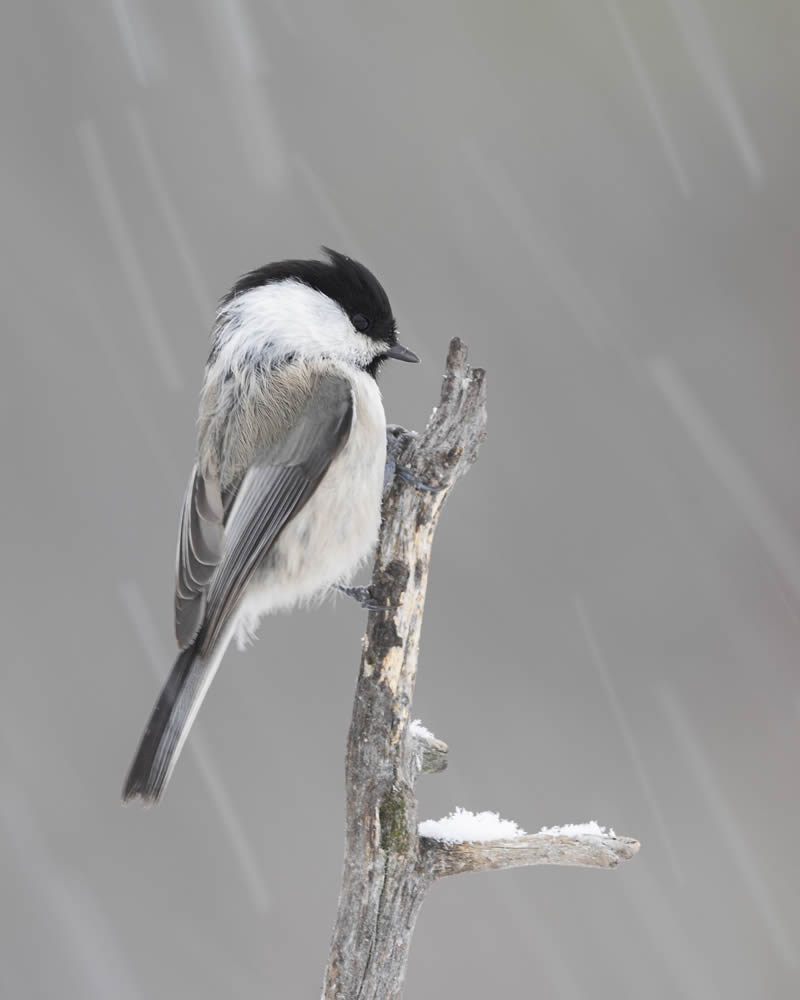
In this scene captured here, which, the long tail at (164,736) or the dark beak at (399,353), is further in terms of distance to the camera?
the dark beak at (399,353)

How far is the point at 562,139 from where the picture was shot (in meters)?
4.68

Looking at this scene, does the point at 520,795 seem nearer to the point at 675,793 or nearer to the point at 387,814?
the point at 675,793

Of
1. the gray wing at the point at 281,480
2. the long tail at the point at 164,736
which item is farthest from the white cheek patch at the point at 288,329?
the long tail at the point at 164,736

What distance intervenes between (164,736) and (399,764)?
51 centimetres

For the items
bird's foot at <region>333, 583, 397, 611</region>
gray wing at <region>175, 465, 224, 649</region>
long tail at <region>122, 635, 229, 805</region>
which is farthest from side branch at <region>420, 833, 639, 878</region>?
gray wing at <region>175, 465, 224, 649</region>

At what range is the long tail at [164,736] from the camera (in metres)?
2.11

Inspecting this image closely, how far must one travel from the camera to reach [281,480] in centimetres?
238

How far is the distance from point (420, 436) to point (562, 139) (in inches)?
119

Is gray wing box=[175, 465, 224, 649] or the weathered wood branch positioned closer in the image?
the weathered wood branch

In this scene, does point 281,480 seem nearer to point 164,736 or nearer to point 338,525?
point 338,525

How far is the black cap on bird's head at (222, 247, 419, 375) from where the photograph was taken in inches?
101

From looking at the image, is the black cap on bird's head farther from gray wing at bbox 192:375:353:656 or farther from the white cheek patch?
gray wing at bbox 192:375:353:656

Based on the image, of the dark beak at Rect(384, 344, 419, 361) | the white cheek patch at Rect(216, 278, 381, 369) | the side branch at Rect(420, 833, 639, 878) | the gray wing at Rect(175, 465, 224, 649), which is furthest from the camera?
the dark beak at Rect(384, 344, 419, 361)

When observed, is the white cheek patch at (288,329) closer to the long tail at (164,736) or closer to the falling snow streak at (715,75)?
the long tail at (164,736)
